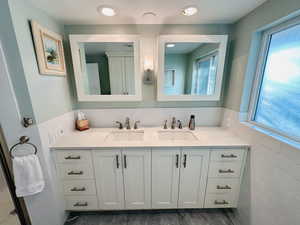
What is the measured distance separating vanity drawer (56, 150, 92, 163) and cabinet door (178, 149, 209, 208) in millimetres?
1029

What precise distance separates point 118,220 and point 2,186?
1228mm

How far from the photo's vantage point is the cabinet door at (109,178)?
128 cm

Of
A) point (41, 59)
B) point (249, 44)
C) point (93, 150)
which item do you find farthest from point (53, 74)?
point (249, 44)

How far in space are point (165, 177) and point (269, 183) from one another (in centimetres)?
94

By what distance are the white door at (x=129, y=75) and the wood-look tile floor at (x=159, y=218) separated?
1.56m

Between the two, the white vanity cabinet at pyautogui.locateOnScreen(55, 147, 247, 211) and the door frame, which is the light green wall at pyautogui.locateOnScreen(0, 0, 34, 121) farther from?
the white vanity cabinet at pyautogui.locateOnScreen(55, 147, 247, 211)

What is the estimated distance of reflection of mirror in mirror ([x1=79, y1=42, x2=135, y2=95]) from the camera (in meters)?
1.54

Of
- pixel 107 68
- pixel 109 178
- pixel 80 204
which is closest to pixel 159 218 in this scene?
pixel 109 178

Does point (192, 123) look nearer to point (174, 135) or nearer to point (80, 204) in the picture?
point (174, 135)

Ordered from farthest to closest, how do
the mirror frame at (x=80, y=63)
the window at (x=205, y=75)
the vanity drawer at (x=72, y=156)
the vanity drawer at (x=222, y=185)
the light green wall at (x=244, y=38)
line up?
the window at (x=205, y=75)
the mirror frame at (x=80, y=63)
the vanity drawer at (x=222, y=185)
the vanity drawer at (x=72, y=156)
the light green wall at (x=244, y=38)

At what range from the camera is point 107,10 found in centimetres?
121

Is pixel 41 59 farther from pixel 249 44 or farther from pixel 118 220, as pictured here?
pixel 249 44

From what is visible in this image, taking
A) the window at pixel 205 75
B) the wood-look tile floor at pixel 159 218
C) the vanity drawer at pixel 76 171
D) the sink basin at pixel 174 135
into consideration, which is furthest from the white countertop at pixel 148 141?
the wood-look tile floor at pixel 159 218

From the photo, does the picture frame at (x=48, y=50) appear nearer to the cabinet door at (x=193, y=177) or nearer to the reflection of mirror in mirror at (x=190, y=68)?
the reflection of mirror in mirror at (x=190, y=68)
